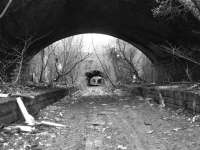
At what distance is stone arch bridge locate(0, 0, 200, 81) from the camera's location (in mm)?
12570

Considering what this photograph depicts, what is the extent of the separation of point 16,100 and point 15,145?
2321mm

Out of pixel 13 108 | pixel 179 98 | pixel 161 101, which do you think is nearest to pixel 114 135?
pixel 13 108

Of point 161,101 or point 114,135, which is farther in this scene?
point 161,101

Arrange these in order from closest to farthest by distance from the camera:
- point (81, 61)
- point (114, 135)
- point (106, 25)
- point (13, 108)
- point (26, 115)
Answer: point (114, 135) < point (13, 108) < point (26, 115) < point (106, 25) < point (81, 61)

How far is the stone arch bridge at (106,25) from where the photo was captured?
41.2ft

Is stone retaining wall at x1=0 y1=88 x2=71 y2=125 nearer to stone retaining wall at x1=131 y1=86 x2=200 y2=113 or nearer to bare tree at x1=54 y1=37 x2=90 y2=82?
stone retaining wall at x1=131 y1=86 x2=200 y2=113

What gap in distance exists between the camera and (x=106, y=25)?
1652 centimetres

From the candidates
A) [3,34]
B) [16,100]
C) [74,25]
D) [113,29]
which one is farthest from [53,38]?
[16,100]

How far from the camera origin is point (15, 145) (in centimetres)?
503

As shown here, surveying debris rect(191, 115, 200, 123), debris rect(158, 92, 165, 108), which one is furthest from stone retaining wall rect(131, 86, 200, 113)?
debris rect(191, 115, 200, 123)

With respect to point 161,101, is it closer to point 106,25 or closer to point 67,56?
point 106,25

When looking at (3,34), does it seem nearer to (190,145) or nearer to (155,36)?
(155,36)

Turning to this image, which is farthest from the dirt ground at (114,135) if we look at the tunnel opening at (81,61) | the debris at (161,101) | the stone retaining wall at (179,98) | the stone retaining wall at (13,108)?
the tunnel opening at (81,61)

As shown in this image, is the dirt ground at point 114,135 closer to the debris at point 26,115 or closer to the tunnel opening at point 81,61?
the debris at point 26,115
